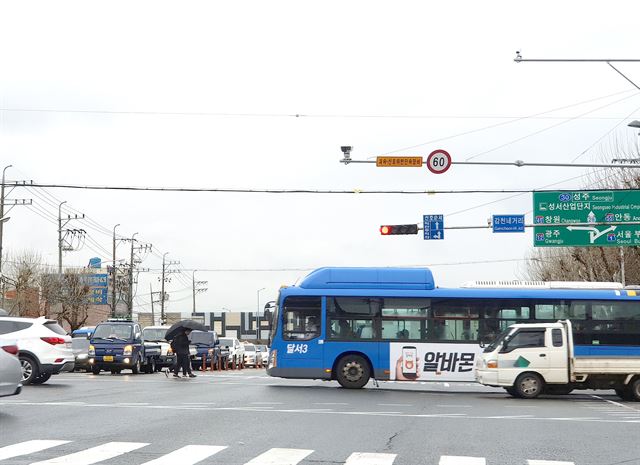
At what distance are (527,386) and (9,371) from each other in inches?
520

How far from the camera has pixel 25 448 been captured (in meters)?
10.9

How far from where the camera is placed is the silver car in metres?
14.8

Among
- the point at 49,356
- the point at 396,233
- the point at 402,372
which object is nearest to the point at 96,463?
the point at 49,356

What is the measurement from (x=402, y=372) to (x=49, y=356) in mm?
9499

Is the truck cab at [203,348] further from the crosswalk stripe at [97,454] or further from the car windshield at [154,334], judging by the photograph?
the crosswalk stripe at [97,454]

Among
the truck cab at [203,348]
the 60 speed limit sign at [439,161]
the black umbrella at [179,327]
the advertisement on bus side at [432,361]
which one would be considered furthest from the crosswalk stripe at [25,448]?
the truck cab at [203,348]

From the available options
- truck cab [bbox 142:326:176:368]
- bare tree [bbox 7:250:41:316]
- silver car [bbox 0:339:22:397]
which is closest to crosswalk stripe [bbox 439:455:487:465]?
silver car [bbox 0:339:22:397]

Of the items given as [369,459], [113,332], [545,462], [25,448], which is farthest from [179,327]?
[545,462]

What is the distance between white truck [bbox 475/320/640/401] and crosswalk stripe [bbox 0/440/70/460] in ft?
45.6

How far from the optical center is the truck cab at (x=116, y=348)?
35031mm

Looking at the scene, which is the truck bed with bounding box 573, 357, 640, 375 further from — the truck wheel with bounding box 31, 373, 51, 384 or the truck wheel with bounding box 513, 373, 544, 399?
the truck wheel with bounding box 31, 373, 51, 384

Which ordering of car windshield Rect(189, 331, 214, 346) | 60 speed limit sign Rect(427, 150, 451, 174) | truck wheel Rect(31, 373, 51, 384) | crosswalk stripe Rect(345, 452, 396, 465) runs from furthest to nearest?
car windshield Rect(189, 331, 214, 346), 60 speed limit sign Rect(427, 150, 451, 174), truck wheel Rect(31, 373, 51, 384), crosswalk stripe Rect(345, 452, 396, 465)

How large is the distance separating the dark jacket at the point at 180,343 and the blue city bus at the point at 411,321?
3077 mm

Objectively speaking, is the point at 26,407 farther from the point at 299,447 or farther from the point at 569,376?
the point at 569,376
